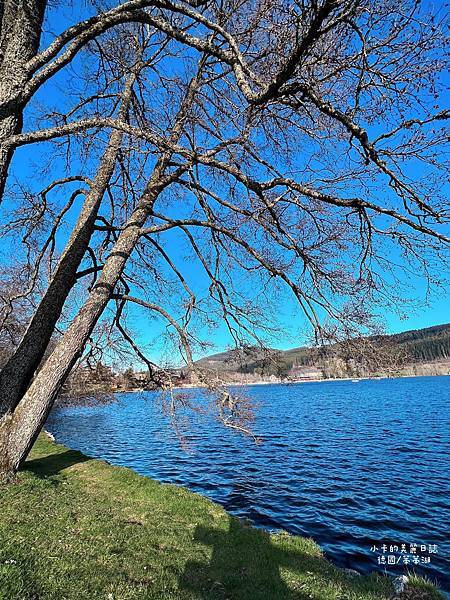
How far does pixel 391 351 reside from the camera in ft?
17.8

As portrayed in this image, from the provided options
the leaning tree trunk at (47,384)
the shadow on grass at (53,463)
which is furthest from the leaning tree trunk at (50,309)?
the shadow on grass at (53,463)

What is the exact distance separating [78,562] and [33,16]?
6.77m

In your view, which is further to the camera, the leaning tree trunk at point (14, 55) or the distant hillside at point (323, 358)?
the distant hillside at point (323, 358)

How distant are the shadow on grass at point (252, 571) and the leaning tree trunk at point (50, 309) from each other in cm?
443

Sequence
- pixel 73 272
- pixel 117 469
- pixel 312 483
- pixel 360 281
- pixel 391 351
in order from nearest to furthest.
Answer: pixel 391 351, pixel 360 281, pixel 73 272, pixel 117 469, pixel 312 483

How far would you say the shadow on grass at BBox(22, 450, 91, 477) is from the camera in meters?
9.05

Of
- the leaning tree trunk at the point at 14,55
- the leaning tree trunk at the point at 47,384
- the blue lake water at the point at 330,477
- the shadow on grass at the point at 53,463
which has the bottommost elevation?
the blue lake water at the point at 330,477

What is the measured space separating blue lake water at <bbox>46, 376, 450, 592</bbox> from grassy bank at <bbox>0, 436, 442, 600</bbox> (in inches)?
57.0

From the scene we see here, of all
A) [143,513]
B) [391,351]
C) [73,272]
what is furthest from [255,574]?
[73,272]

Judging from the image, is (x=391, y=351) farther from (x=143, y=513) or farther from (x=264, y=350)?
(x=143, y=513)

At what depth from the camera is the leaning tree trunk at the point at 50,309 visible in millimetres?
7355

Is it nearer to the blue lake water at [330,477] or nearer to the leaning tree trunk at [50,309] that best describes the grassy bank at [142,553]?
the blue lake water at [330,477]

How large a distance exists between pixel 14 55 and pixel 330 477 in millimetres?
13869

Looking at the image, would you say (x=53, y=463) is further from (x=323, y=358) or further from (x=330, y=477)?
(x=330, y=477)
